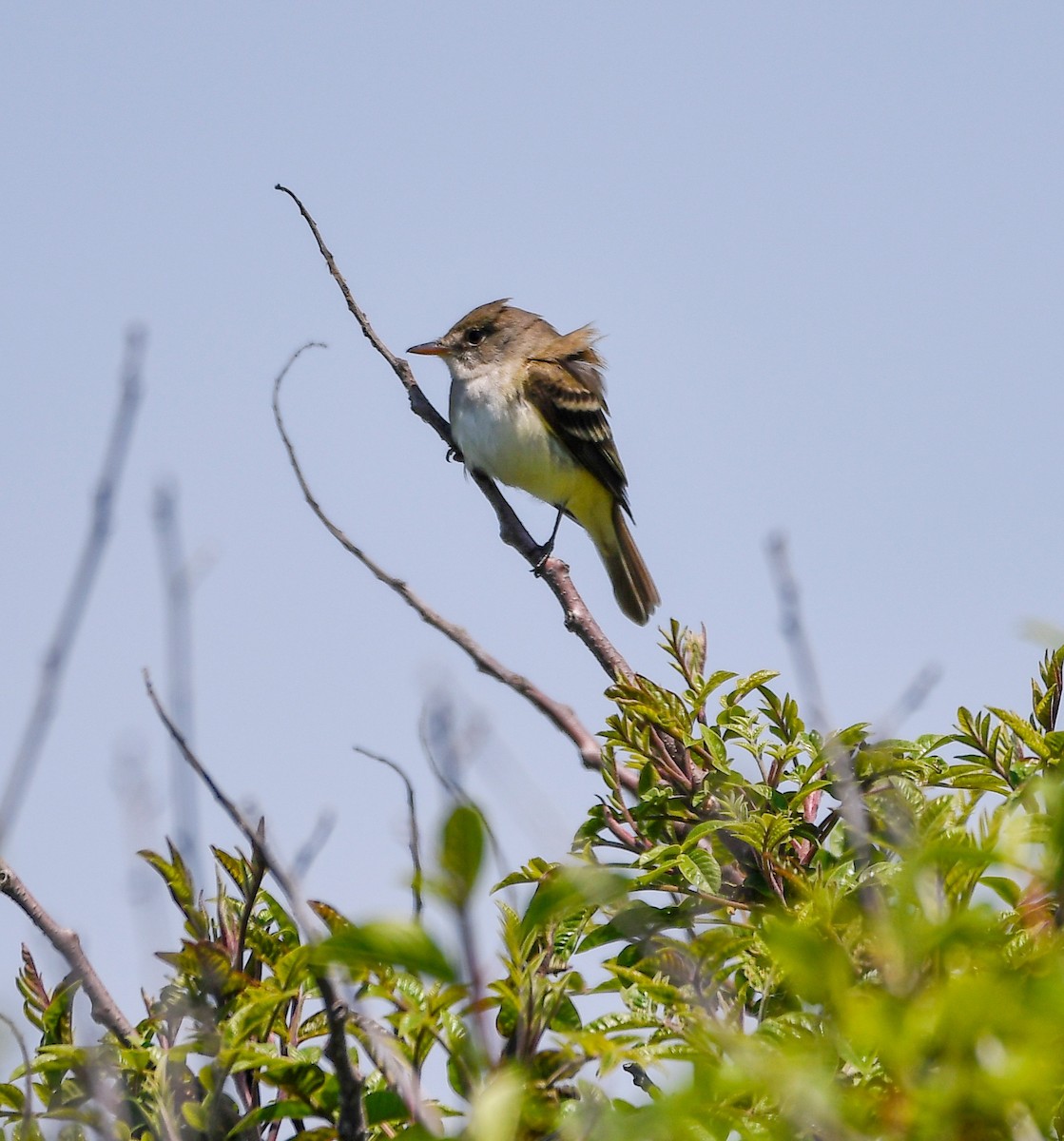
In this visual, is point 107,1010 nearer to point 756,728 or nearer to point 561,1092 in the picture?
point 561,1092

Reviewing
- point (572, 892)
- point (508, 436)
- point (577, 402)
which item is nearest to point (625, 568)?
point (577, 402)

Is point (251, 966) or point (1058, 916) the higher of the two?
point (251, 966)

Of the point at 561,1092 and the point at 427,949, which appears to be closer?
the point at 427,949

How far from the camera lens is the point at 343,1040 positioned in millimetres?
1681

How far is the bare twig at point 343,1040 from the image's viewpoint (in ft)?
5.21

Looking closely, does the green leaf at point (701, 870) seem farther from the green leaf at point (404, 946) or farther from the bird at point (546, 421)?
the bird at point (546, 421)

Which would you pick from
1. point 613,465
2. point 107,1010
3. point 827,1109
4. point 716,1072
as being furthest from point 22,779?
point 613,465

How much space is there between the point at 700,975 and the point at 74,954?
42.9 inches

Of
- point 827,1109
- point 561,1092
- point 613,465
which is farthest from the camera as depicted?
point 613,465

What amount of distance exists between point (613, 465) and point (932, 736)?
7026 millimetres

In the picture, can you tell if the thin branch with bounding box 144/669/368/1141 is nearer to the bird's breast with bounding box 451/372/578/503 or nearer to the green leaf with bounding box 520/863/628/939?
the green leaf with bounding box 520/863/628/939

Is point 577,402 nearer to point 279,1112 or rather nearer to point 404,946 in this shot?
point 279,1112

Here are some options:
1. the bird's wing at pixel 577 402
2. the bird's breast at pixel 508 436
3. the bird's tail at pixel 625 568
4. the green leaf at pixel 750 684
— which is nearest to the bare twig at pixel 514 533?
the green leaf at pixel 750 684

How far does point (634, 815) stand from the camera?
312 centimetres
